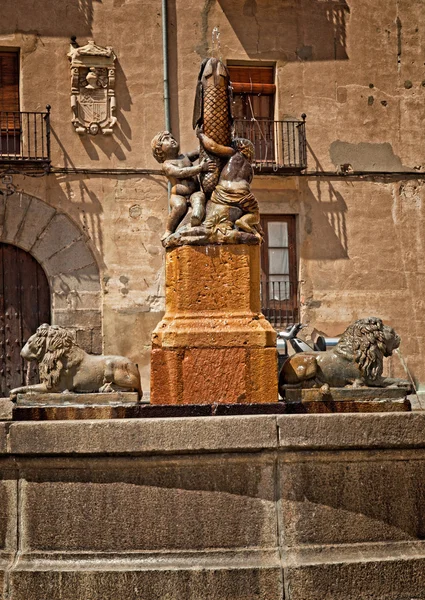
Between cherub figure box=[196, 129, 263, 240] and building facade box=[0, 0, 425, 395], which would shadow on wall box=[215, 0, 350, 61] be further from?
cherub figure box=[196, 129, 263, 240]

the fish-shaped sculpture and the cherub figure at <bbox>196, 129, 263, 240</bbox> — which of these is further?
the fish-shaped sculpture

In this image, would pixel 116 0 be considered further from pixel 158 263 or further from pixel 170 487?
pixel 170 487

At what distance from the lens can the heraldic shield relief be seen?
15.6 m

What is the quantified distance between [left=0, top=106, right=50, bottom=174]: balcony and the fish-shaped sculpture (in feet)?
28.1

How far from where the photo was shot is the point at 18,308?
15352 mm

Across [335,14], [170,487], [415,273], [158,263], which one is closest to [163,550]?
[170,487]

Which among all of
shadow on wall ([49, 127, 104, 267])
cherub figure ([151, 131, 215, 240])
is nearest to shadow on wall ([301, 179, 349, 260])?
shadow on wall ([49, 127, 104, 267])

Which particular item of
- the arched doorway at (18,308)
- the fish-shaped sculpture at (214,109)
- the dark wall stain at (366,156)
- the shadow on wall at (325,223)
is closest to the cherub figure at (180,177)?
the fish-shaped sculpture at (214,109)

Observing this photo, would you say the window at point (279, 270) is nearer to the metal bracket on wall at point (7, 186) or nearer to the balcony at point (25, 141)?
the balcony at point (25, 141)

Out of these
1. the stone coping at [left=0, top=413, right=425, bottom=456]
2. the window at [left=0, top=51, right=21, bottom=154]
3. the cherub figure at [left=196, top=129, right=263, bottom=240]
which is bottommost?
the stone coping at [left=0, top=413, right=425, bottom=456]

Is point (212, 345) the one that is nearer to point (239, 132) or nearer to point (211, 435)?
point (211, 435)

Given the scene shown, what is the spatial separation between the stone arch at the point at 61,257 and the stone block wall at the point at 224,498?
33.5 ft

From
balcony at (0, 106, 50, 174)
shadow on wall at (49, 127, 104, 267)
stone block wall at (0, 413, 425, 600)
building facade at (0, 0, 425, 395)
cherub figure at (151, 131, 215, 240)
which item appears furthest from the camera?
shadow on wall at (49, 127, 104, 267)

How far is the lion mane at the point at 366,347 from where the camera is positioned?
21.9 feet
